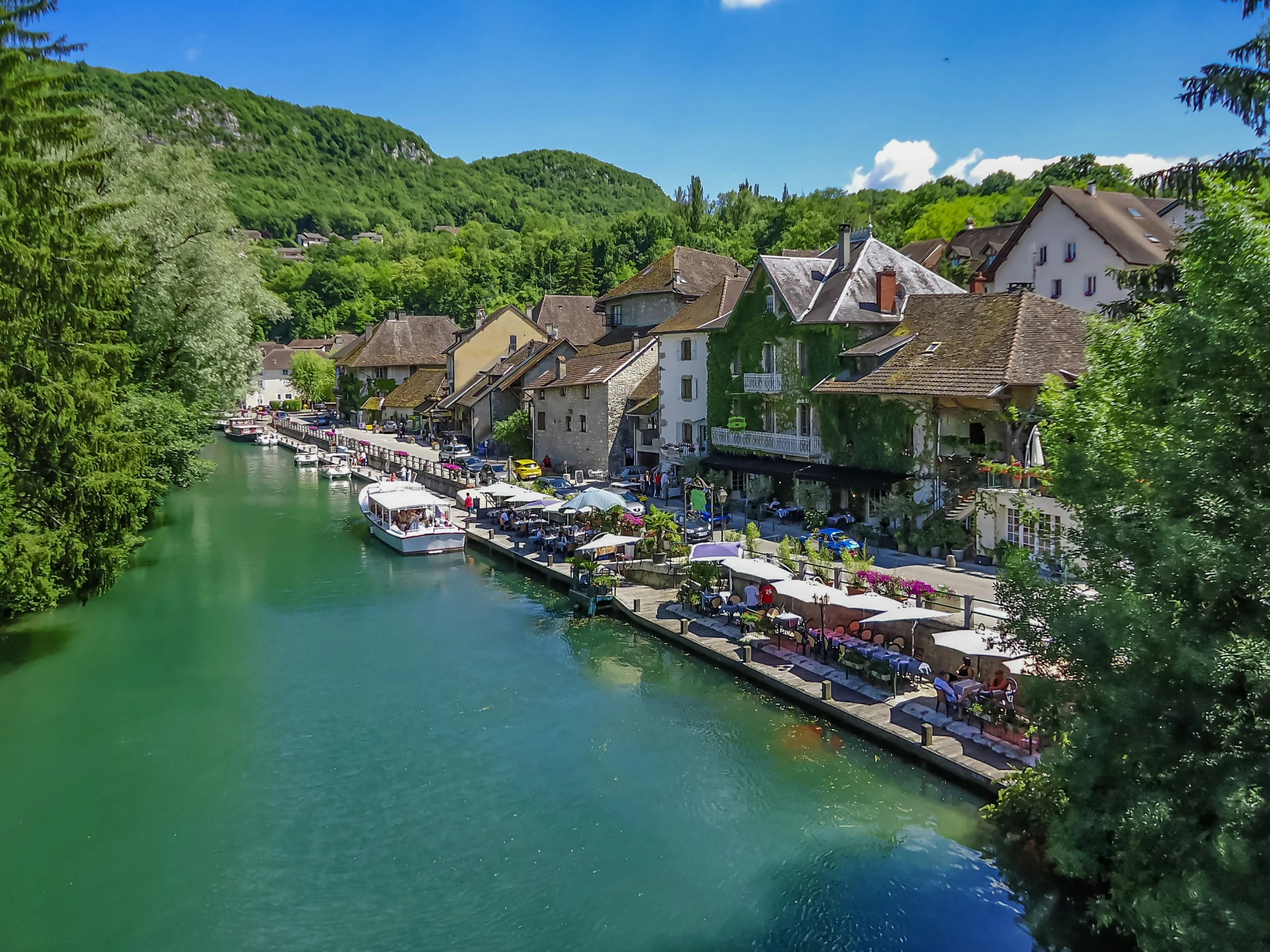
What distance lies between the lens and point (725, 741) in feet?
60.8

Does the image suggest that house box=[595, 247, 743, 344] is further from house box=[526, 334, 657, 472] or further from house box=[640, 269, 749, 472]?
house box=[640, 269, 749, 472]

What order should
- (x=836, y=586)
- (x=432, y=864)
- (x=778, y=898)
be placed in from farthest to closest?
(x=836, y=586) → (x=432, y=864) → (x=778, y=898)

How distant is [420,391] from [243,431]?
23.1 m

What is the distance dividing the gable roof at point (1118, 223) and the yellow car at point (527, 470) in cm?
2517

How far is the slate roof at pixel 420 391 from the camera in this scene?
75375 mm

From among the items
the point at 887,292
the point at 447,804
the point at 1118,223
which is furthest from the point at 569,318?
the point at 447,804

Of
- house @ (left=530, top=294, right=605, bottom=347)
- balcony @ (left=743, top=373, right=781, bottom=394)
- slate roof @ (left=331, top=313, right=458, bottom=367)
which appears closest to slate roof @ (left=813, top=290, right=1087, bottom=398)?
balcony @ (left=743, top=373, right=781, bottom=394)

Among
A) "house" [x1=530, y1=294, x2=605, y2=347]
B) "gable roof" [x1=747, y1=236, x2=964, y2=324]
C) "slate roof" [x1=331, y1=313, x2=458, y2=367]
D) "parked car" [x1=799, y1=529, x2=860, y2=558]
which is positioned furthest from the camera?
"slate roof" [x1=331, y1=313, x2=458, y2=367]

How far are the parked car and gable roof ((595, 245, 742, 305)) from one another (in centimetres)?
A: 2583

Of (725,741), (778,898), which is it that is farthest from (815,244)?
(778,898)

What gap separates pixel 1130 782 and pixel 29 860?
15802mm

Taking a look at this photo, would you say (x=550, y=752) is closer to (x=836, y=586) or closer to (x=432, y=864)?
(x=432, y=864)

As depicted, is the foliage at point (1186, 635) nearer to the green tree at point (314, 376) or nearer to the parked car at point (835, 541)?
the parked car at point (835, 541)

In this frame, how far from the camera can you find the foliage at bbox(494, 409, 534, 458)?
5506cm
